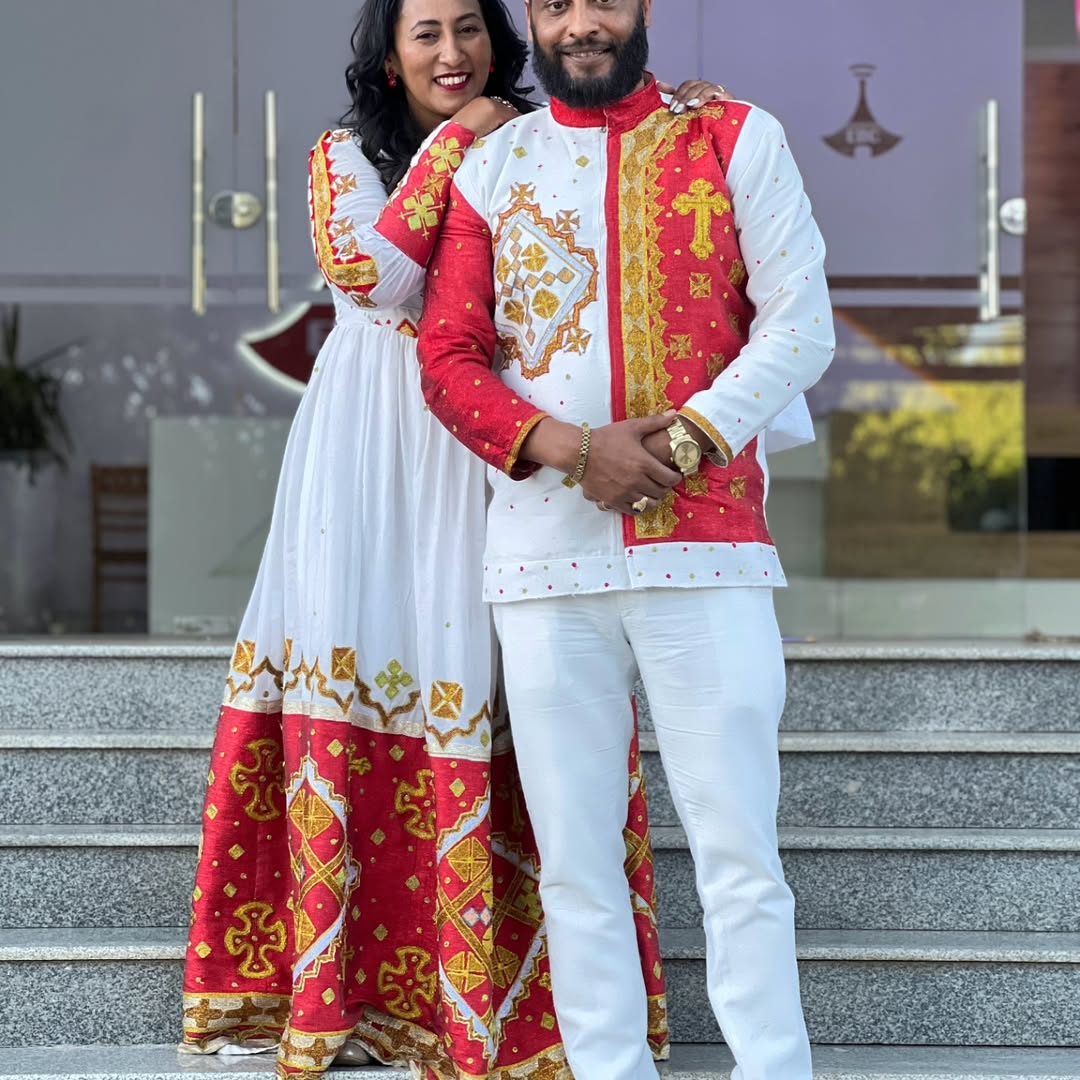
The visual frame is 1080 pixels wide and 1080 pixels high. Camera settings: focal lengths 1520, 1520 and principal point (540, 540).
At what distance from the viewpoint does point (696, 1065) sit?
2457 millimetres

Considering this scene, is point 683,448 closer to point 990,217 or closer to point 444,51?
point 444,51

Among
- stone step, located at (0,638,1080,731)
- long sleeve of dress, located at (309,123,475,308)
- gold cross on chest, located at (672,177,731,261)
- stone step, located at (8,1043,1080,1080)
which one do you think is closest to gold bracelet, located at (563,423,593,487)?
gold cross on chest, located at (672,177,731,261)

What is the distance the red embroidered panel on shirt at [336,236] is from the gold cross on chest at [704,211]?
47 cm

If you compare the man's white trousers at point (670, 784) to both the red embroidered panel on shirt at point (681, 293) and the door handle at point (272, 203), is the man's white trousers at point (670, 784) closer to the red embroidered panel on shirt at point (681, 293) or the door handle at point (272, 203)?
the red embroidered panel on shirt at point (681, 293)

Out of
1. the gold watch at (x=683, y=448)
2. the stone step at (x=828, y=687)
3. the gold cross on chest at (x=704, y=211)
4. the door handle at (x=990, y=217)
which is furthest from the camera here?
the door handle at (x=990, y=217)

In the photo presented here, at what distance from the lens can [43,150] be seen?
4.81 meters

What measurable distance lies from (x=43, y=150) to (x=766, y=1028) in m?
3.84

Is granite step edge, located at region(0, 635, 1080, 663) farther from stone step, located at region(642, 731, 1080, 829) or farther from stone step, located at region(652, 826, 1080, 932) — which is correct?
stone step, located at region(652, 826, 1080, 932)

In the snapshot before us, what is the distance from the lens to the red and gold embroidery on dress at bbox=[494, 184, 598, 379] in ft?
6.98

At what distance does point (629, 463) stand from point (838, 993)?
1163 millimetres

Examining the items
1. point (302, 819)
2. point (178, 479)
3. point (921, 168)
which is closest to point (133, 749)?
point (302, 819)

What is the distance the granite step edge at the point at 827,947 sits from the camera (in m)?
2.61

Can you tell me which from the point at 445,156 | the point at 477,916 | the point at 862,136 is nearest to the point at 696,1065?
the point at 477,916

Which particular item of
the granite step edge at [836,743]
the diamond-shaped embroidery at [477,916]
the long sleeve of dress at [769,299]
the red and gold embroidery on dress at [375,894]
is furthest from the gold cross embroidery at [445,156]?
the granite step edge at [836,743]
